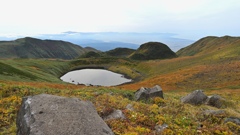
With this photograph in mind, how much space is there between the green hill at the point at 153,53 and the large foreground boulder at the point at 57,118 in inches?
6578

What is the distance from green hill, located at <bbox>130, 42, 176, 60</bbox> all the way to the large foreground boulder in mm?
167087

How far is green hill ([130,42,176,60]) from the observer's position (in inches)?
7062

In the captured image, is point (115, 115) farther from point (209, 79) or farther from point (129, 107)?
point (209, 79)

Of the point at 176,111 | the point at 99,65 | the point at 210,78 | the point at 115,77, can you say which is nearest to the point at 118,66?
the point at 99,65

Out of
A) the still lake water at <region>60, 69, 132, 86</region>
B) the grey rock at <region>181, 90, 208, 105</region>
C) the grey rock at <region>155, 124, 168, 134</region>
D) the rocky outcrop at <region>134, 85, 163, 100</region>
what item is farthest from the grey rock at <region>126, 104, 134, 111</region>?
the still lake water at <region>60, 69, 132, 86</region>

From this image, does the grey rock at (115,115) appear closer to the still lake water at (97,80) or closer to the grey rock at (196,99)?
the grey rock at (196,99)

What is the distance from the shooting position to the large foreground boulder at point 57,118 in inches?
326

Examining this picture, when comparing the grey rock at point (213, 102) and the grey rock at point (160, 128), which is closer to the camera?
the grey rock at point (160, 128)

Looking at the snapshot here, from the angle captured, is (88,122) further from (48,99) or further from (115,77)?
(115,77)

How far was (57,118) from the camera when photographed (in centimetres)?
903

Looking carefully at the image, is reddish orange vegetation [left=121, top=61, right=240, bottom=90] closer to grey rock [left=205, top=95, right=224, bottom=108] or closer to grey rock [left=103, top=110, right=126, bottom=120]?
grey rock [left=205, top=95, right=224, bottom=108]

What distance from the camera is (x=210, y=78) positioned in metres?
65.7

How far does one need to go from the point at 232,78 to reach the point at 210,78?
7014 mm

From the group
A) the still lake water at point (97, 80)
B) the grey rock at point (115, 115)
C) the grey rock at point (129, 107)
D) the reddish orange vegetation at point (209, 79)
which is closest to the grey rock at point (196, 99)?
the grey rock at point (129, 107)
